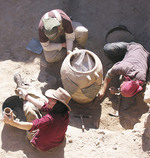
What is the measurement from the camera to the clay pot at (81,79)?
430 centimetres

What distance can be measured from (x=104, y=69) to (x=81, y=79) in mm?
1369

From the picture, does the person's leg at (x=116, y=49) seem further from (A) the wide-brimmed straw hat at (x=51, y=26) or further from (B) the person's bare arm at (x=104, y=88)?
(A) the wide-brimmed straw hat at (x=51, y=26)

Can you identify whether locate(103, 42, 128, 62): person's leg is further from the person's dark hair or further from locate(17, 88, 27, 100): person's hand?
the person's dark hair

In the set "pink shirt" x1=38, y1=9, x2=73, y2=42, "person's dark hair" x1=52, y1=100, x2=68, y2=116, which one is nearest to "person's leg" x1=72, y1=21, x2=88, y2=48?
"pink shirt" x1=38, y1=9, x2=73, y2=42

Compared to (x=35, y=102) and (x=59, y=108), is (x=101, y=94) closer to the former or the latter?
(x=35, y=102)

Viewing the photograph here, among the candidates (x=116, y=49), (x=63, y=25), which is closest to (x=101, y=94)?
(x=116, y=49)

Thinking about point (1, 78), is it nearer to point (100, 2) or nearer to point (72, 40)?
point (72, 40)

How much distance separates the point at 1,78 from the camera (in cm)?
496

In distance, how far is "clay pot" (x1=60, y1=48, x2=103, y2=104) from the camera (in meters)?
4.30

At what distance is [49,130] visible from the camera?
3314 millimetres

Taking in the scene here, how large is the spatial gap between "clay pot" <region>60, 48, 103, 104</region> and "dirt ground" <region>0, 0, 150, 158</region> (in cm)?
45

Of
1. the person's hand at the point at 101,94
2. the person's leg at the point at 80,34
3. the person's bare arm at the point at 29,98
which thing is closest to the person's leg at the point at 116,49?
the person's leg at the point at 80,34

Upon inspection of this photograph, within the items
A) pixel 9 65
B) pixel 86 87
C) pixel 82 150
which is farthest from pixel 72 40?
pixel 82 150

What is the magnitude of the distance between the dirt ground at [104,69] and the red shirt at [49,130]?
20 cm
